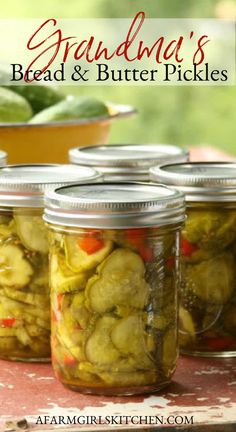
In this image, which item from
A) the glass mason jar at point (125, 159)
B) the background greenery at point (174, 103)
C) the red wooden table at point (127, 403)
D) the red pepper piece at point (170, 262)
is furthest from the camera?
the background greenery at point (174, 103)

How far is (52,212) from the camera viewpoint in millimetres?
1034

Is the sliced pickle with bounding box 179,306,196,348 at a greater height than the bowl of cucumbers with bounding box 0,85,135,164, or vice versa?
the bowl of cucumbers with bounding box 0,85,135,164

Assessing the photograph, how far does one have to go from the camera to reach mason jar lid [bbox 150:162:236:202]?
1105 millimetres

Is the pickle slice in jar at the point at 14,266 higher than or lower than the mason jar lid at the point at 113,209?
lower

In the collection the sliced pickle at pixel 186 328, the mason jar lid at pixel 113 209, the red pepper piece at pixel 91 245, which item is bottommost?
the sliced pickle at pixel 186 328

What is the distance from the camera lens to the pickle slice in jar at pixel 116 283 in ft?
3.25

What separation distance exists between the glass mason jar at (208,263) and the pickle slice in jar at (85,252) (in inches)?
6.3

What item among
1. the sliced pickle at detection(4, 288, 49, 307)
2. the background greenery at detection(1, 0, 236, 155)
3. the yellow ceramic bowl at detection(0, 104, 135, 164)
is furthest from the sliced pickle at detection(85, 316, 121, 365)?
the background greenery at detection(1, 0, 236, 155)

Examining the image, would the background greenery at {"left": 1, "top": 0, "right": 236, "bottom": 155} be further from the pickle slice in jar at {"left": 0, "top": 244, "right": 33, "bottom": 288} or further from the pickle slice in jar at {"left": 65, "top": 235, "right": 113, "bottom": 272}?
the pickle slice in jar at {"left": 65, "top": 235, "right": 113, "bottom": 272}

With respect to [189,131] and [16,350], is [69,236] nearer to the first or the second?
[16,350]

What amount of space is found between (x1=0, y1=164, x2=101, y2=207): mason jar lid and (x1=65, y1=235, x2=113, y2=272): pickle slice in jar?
0.11 m

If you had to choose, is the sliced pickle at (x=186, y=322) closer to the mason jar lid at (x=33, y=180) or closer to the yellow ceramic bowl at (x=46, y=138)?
the mason jar lid at (x=33, y=180)

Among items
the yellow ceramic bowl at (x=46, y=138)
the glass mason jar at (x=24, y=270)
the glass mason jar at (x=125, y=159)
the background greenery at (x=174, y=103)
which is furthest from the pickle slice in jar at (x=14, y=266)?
the background greenery at (x=174, y=103)

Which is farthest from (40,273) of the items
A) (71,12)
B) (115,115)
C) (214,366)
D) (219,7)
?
(219,7)
